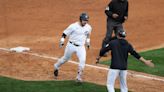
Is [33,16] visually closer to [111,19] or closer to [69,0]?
[69,0]

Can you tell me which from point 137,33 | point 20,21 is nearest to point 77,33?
point 137,33

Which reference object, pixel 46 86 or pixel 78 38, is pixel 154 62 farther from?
pixel 46 86

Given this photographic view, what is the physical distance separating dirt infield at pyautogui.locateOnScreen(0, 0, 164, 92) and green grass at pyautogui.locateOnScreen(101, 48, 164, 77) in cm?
90

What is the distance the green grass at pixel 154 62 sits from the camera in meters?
15.5

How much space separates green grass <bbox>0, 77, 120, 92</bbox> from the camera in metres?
13.0

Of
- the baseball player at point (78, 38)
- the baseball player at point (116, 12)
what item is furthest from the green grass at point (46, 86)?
the baseball player at point (116, 12)

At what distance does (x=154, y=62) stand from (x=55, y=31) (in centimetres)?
648

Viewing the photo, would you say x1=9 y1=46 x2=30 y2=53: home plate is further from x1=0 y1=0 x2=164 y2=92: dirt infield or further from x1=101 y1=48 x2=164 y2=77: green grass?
x1=101 y1=48 x2=164 y2=77: green grass

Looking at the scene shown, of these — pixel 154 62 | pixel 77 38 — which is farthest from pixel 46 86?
pixel 154 62

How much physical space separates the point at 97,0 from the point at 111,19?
12.3 metres

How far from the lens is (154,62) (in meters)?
16.5

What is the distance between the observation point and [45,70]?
15.6 m

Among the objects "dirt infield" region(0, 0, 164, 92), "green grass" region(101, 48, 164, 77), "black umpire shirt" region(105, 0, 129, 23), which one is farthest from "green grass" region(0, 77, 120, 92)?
"black umpire shirt" region(105, 0, 129, 23)

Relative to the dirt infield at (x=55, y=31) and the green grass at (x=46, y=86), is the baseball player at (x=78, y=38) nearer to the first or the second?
the green grass at (x=46, y=86)
